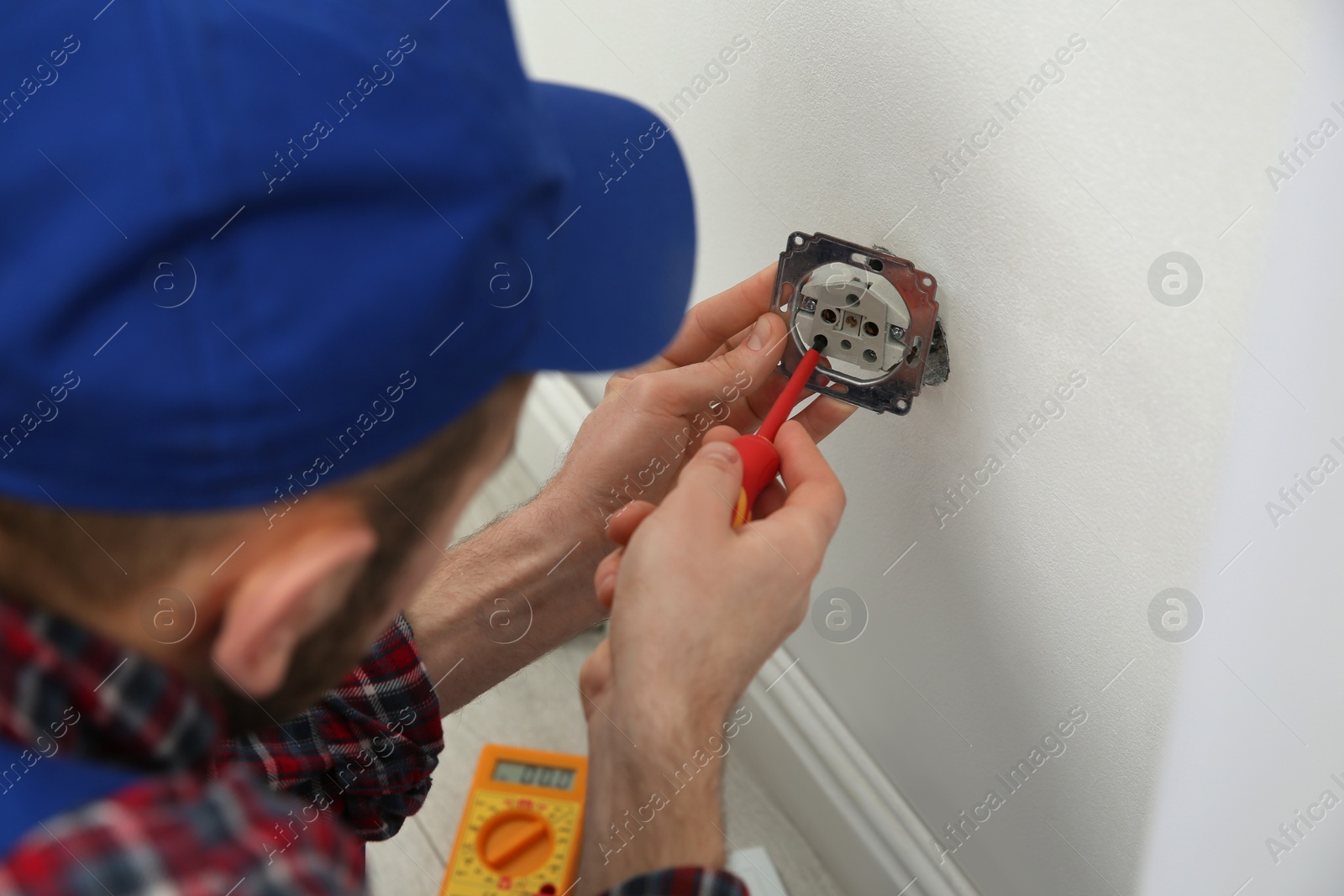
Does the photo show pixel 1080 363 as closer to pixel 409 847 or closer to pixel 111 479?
pixel 111 479

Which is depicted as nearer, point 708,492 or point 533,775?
point 708,492

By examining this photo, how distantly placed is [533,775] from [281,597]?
0.63 metres

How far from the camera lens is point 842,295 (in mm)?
700

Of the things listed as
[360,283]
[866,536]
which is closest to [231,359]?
[360,283]

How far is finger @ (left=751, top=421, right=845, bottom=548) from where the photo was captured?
1.95 feet

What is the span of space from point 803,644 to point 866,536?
0.61 ft

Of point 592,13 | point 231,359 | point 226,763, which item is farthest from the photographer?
point 592,13

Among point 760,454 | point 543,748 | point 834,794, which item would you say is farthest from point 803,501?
point 543,748

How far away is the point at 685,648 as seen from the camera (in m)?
0.57

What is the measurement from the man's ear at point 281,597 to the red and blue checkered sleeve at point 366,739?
0.27 m

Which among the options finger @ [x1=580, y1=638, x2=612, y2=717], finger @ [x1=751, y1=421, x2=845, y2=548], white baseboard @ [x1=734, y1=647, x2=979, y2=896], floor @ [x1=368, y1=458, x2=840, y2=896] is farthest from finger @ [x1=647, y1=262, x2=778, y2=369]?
floor @ [x1=368, y1=458, x2=840, y2=896]

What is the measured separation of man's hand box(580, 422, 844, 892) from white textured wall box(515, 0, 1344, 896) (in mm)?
149

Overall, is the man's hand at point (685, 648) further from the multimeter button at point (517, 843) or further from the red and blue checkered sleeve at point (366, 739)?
the multimeter button at point (517, 843)

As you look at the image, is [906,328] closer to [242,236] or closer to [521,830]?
[242,236]
